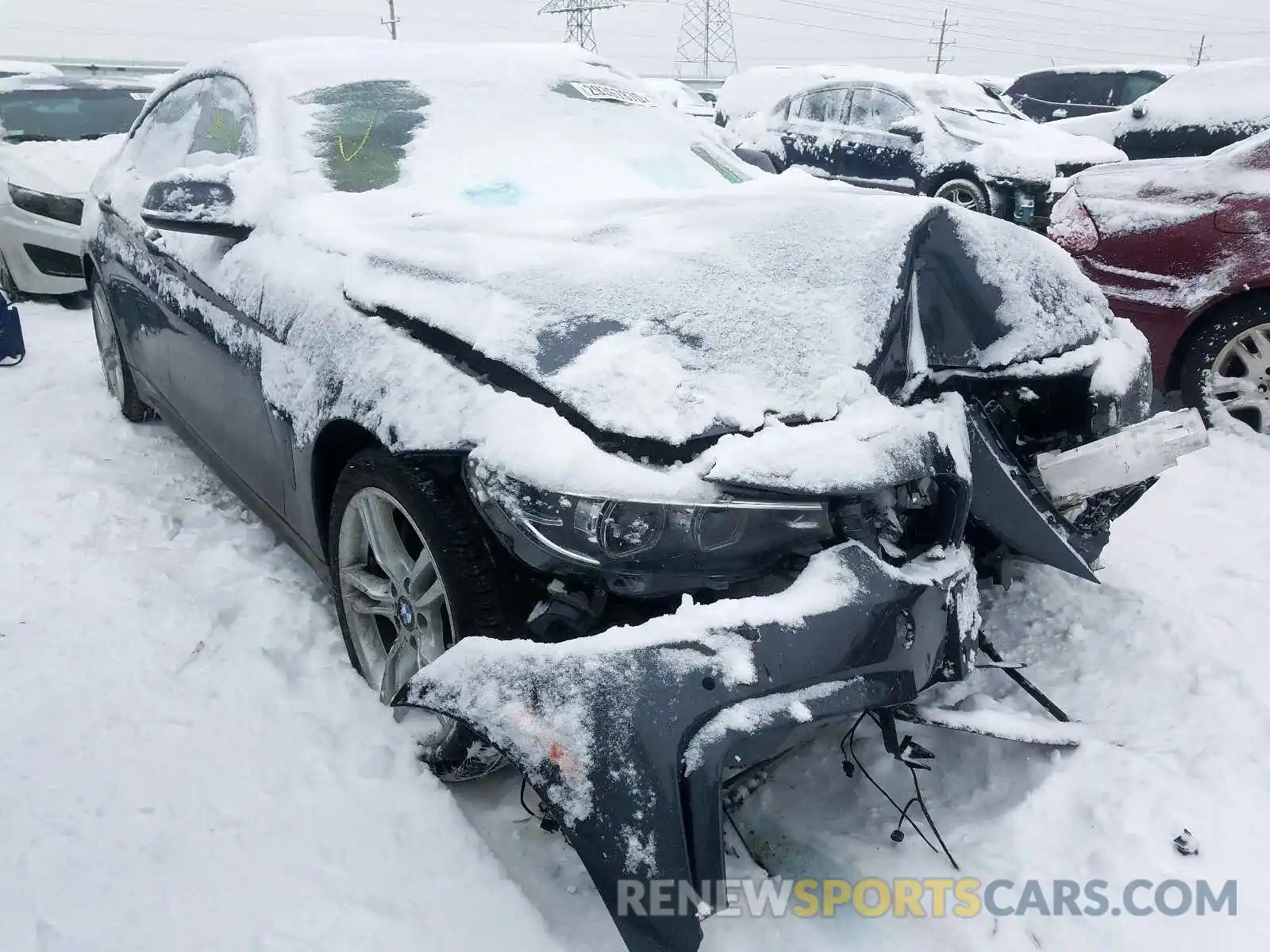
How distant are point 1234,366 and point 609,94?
2.99m

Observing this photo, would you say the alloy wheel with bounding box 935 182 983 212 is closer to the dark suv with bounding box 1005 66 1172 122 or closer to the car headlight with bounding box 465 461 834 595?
the dark suv with bounding box 1005 66 1172 122

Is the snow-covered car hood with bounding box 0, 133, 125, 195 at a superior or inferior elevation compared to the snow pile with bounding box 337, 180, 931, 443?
inferior

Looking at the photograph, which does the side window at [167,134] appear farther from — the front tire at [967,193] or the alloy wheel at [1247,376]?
the front tire at [967,193]

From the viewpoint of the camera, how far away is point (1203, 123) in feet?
Result: 30.3

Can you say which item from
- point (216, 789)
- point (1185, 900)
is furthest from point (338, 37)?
point (1185, 900)

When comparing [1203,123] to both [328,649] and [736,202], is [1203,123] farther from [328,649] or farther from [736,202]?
[328,649]

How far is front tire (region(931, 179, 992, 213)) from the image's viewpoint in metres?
8.68

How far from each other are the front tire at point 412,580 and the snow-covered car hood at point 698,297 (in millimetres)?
323

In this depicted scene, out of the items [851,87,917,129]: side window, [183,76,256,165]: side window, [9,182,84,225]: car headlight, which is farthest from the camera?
[851,87,917,129]: side window

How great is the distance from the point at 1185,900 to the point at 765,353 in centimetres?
131

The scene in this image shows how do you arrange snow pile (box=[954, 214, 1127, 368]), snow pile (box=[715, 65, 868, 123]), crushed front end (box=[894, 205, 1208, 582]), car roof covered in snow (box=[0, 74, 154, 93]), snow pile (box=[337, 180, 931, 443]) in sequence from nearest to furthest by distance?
snow pile (box=[337, 180, 931, 443]), crushed front end (box=[894, 205, 1208, 582]), snow pile (box=[954, 214, 1127, 368]), car roof covered in snow (box=[0, 74, 154, 93]), snow pile (box=[715, 65, 868, 123])

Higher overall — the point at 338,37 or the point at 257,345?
the point at 338,37

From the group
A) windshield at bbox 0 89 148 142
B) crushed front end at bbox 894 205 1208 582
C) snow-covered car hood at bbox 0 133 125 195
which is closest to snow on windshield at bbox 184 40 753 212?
crushed front end at bbox 894 205 1208 582

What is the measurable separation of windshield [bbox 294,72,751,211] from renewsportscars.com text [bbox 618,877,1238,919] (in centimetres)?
194
